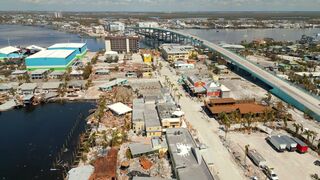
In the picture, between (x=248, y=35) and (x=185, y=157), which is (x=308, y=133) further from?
(x=248, y=35)

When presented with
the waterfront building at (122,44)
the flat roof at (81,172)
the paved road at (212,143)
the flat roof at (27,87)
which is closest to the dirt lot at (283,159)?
the paved road at (212,143)

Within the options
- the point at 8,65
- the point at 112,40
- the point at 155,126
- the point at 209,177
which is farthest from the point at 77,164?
the point at 112,40

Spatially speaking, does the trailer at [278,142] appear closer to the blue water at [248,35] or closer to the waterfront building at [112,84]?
the waterfront building at [112,84]

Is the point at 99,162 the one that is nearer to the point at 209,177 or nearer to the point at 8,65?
the point at 209,177

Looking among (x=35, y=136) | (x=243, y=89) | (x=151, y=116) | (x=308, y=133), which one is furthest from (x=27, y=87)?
(x=308, y=133)

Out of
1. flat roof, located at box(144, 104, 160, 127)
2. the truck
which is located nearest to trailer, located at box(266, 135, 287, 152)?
the truck

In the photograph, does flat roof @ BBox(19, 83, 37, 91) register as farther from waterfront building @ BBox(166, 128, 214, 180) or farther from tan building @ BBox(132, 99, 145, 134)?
waterfront building @ BBox(166, 128, 214, 180)
